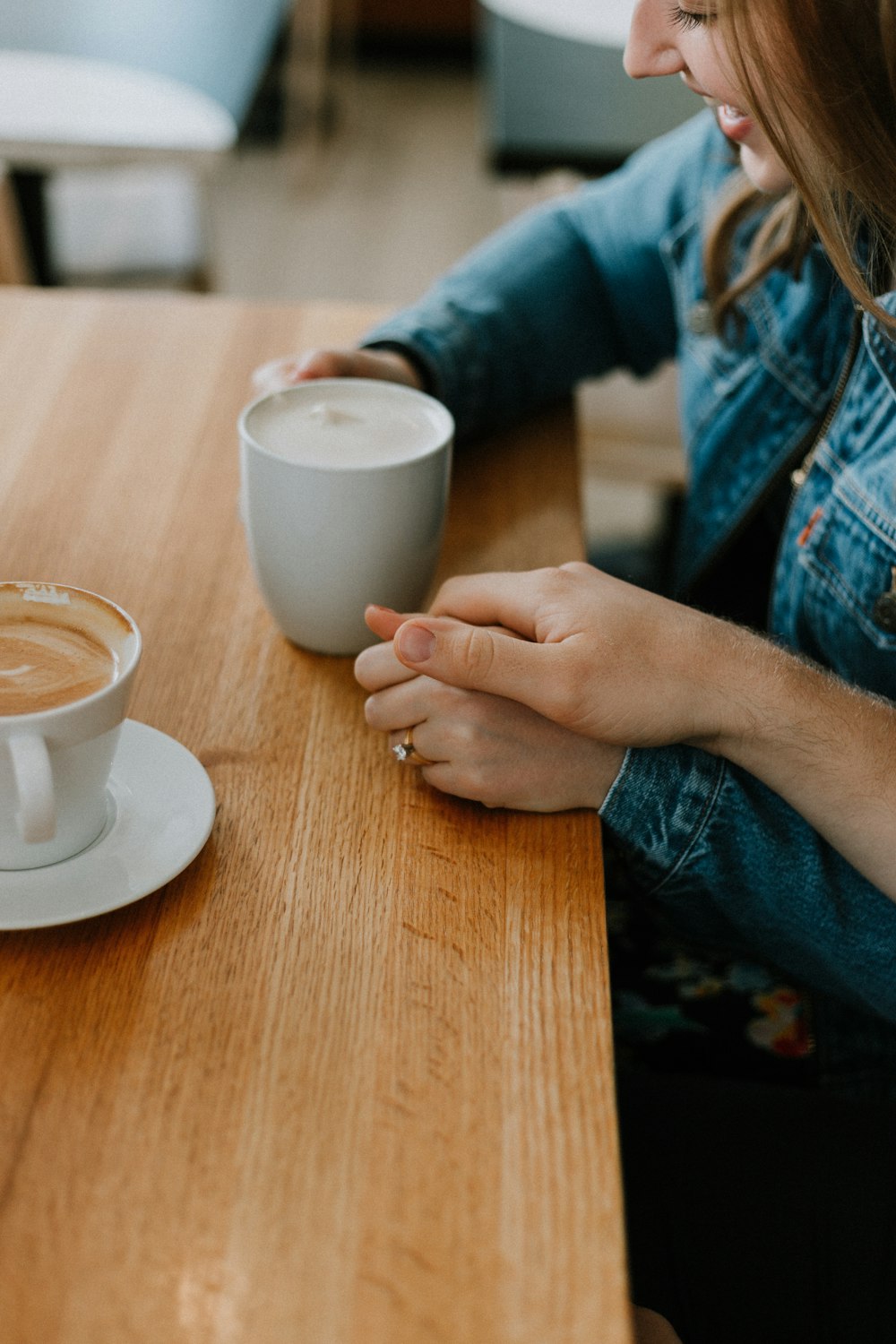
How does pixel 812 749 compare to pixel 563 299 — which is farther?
pixel 563 299

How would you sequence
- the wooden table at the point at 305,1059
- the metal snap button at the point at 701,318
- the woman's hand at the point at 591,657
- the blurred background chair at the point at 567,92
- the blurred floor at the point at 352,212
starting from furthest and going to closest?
the blurred floor at the point at 352,212 < the blurred background chair at the point at 567,92 < the metal snap button at the point at 701,318 < the woman's hand at the point at 591,657 < the wooden table at the point at 305,1059

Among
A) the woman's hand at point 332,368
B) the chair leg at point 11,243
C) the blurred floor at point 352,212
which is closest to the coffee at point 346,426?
the woman's hand at point 332,368

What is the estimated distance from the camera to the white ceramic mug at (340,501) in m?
0.65

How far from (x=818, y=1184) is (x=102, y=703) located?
0.49m

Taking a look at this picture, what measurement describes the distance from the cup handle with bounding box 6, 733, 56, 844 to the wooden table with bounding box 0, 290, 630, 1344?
60mm

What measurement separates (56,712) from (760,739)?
355 millimetres

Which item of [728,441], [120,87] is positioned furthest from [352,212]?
[728,441]

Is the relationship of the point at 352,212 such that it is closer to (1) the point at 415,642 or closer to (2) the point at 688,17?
(2) the point at 688,17

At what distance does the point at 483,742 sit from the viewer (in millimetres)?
618

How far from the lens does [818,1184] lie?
0.69 metres

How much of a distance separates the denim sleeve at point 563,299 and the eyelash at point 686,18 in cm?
29

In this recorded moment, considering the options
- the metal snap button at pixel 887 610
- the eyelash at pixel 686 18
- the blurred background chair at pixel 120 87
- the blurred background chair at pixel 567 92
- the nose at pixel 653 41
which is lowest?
the blurred background chair at pixel 120 87

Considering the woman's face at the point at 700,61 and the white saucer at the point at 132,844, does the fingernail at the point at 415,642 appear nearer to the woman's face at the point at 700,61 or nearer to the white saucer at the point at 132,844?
the white saucer at the point at 132,844

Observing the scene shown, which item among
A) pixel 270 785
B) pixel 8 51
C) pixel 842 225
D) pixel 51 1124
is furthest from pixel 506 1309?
pixel 8 51
